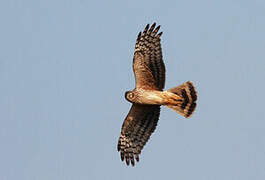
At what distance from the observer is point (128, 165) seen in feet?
47.5

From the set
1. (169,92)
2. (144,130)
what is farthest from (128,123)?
(169,92)

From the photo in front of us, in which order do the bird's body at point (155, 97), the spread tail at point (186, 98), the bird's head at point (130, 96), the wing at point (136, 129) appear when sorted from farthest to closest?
1. the wing at point (136, 129)
2. the spread tail at point (186, 98)
3. the bird's head at point (130, 96)
4. the bird's body at point (155, 97)

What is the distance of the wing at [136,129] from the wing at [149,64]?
0.67m

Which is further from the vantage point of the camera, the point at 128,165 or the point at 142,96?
the point at 128,165

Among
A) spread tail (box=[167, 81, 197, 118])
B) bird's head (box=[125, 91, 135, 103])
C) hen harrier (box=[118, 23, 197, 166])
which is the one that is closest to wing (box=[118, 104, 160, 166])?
hen harrier (box=[118, 23, 197, 166])

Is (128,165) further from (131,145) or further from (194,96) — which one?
(194,96)

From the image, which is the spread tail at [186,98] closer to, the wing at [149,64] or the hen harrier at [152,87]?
the hen harrier at [152,87]

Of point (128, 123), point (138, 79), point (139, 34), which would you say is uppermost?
point (139, 34)

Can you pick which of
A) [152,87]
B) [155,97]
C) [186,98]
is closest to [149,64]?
[152,87]

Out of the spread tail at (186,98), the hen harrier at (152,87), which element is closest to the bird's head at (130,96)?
the hen harrier at (152,87)

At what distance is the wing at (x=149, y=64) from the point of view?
13727 mm

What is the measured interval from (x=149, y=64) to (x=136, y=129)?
5.82ft

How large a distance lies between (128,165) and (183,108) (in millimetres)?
2089

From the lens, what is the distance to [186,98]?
13789mm
